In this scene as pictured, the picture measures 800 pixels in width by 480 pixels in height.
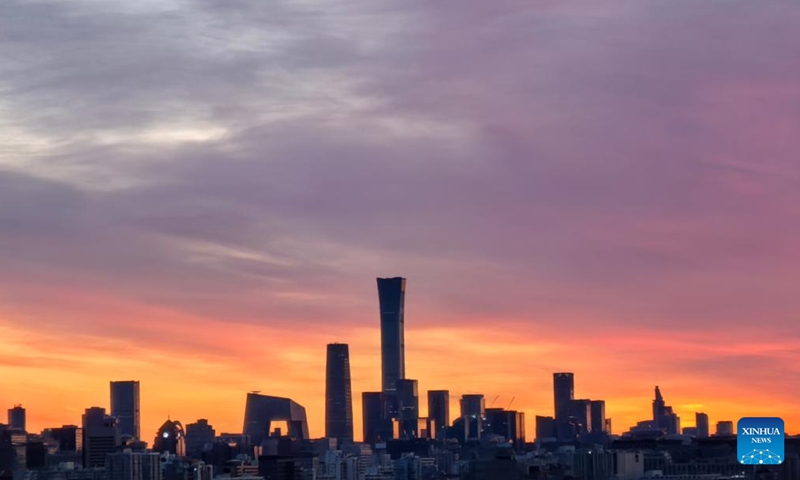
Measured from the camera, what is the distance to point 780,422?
147125mm

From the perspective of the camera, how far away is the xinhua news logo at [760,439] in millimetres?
146375

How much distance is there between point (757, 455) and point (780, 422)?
122 inches

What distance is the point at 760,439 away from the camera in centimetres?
14700

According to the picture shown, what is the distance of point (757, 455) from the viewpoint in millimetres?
146750

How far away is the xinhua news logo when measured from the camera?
146 m
